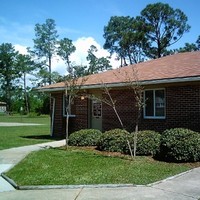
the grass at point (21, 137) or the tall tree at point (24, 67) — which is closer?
the grass at point (21, 137)

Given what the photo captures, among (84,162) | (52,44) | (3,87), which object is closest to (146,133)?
(84,162)

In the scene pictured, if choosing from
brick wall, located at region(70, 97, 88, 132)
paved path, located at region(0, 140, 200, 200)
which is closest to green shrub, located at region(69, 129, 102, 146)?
brick wall, located at region(70, 97, 88, 132)

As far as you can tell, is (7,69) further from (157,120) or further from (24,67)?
(157,120)

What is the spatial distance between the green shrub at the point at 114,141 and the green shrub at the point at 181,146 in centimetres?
183

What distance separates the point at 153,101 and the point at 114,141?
3219mm

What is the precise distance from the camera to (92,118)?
18781mm

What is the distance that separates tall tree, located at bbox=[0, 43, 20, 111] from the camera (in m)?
87.8

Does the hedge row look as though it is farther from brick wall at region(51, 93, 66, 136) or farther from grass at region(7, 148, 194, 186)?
brick wall at region(51, 93, 66, 136)

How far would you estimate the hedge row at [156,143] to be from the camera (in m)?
11.0

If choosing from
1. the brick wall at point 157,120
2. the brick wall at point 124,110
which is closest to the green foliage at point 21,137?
the brick wall at point 157,120

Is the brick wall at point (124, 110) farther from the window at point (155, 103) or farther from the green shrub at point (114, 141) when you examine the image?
the green shrub at point (114, 141)

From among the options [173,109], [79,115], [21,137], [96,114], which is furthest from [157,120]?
[21,137]

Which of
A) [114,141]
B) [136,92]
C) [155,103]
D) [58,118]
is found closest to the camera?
[114,141]

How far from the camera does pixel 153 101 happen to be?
1538cm
